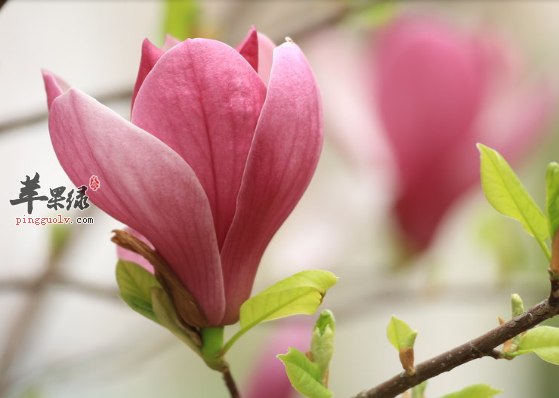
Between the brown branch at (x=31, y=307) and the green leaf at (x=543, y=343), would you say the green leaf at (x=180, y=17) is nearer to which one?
the brown branch at (x=31, y=307)

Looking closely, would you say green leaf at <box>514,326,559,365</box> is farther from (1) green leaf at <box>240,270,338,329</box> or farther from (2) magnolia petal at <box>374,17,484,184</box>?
(2) magnolia petal at <box>374,17,484,184</box>

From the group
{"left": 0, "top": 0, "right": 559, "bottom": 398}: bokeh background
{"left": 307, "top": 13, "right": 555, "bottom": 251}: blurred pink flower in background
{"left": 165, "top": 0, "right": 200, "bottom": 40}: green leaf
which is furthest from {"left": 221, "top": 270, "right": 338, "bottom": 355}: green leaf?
{"left": 307, "top": 13, "right": 555, "bottom": 251}: blurred pink flower in background

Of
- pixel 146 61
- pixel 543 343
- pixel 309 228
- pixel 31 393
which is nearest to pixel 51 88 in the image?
pixel 146 61

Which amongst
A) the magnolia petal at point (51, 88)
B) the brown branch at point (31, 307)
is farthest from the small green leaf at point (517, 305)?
the brown branch at point (31, 307)

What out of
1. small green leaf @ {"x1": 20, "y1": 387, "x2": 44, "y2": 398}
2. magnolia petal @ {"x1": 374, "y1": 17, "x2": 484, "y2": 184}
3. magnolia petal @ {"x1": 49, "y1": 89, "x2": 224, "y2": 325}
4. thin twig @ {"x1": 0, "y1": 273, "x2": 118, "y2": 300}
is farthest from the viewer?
magnolia petal @ {"x1": 374, "y1": 17, "x2": 484, "y2": 184}

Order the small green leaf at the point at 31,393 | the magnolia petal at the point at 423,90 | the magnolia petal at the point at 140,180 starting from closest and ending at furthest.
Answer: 1. the magnolia petal at the point at 140,180
2. the small green leaf at the point at 31,393
3. the magnolia petal at the point at 423,90

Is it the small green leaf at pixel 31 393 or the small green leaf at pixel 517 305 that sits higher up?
the small green leaf at pixel 31 393

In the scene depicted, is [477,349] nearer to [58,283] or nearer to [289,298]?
[289,298]
